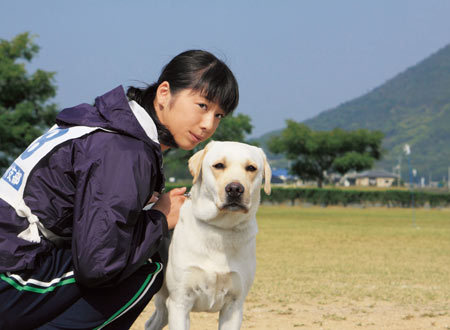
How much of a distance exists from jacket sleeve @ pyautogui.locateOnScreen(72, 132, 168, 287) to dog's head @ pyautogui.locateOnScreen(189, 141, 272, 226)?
75 cm

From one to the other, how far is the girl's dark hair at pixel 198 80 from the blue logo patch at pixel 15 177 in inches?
34.2

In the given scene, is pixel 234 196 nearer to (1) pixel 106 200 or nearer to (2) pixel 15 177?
(1) pixel 106 200

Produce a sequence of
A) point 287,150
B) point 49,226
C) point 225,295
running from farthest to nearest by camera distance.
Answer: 1. point 287,150
2. point 225,295
3. point 49,226

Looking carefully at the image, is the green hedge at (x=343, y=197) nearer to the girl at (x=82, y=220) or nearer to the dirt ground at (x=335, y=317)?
the dirt ground at (x=335, y=317)

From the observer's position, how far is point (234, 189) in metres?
3.51

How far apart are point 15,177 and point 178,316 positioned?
1.39 metres

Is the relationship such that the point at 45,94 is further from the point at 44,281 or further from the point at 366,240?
the point at 44,281

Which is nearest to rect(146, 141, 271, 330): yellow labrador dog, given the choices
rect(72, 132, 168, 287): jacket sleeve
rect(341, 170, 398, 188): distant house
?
rect(72, 132, 168, 287): jacket sleeve

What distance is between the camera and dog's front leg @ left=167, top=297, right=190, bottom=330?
12.0ft

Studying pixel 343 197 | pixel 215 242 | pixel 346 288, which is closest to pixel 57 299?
pixel 215 242

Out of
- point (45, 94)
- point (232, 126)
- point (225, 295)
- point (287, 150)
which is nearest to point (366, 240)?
point (225, 295)

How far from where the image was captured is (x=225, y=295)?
375 centimetres

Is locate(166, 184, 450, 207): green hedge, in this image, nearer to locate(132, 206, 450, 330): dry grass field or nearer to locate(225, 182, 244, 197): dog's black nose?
locate(132, 206, 450, 330): dry grass field

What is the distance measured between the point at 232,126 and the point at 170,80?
65.2 metres
